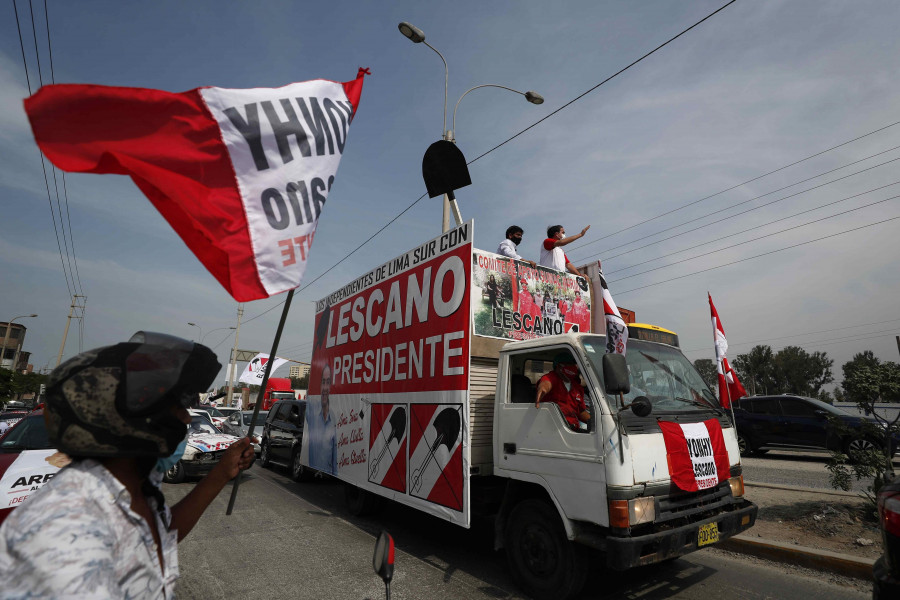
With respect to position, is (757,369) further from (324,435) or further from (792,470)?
(324,435)

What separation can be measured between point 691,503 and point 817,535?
279 centimetres

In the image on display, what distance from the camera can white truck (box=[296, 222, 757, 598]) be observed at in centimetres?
391

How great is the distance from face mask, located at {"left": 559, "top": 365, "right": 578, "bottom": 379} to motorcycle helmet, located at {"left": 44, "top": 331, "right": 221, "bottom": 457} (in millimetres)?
3617

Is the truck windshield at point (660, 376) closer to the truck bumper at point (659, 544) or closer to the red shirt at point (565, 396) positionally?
the red shirt at point (565, 396)

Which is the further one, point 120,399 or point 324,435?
point 324,435

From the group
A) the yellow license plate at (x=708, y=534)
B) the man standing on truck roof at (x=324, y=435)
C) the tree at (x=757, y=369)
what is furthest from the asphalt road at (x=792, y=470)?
the tree at (x=757, y=369)

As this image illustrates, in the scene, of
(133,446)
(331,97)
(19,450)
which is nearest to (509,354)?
(331,97)

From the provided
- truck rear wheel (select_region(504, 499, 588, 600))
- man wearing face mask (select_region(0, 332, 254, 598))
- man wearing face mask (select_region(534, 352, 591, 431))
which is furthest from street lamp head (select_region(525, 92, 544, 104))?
man wearing face mask (select_region(0, 332, 254, 598))

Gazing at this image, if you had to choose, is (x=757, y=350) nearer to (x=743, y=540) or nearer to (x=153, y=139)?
(x=743, y=540)

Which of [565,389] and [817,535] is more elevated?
[565,389]

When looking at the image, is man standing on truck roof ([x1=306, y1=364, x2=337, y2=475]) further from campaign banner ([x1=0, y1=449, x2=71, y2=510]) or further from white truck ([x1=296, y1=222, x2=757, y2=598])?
campaign banner ([x1=0, y1=449, x2=71, y2=510])

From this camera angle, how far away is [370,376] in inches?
269

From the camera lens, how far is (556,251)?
250 inches

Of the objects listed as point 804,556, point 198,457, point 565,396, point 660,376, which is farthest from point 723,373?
point 198,457
